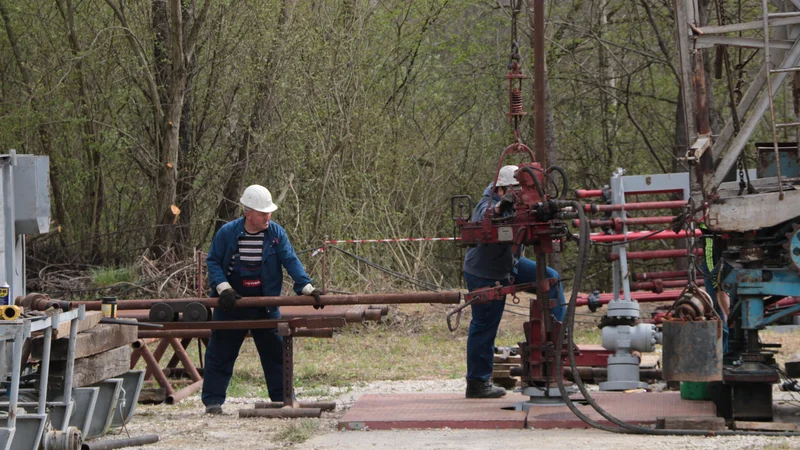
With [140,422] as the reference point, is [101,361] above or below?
above

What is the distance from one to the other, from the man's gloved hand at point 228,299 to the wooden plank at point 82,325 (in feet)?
3.96

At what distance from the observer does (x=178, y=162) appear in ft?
54.4

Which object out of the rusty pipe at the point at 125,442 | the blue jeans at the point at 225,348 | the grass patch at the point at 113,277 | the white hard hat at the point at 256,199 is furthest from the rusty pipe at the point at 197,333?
the grass patch at the point at 113,277

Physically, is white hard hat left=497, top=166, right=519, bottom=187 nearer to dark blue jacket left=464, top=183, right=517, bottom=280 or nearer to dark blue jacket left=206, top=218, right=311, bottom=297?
dark blue jacket left=464, top=183, right=517, bottom=280

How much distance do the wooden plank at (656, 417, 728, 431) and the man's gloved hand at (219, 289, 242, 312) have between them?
11.0 feet

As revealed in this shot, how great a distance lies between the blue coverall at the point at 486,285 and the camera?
340 inches

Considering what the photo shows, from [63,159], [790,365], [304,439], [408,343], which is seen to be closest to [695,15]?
[790,365]

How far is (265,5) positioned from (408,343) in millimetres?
6105

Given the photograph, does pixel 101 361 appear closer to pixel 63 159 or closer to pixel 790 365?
pixel 790 365

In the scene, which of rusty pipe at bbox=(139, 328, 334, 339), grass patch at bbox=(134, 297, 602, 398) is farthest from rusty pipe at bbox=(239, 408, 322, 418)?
grass patch at bbox=(134, 297, 602, 398)

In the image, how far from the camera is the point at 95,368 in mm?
7348

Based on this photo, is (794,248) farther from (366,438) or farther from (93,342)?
(93,342)

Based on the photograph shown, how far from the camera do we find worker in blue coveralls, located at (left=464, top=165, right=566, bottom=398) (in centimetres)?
859

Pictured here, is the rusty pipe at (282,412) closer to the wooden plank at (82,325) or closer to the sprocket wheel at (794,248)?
the wooden plank at (82,325)
